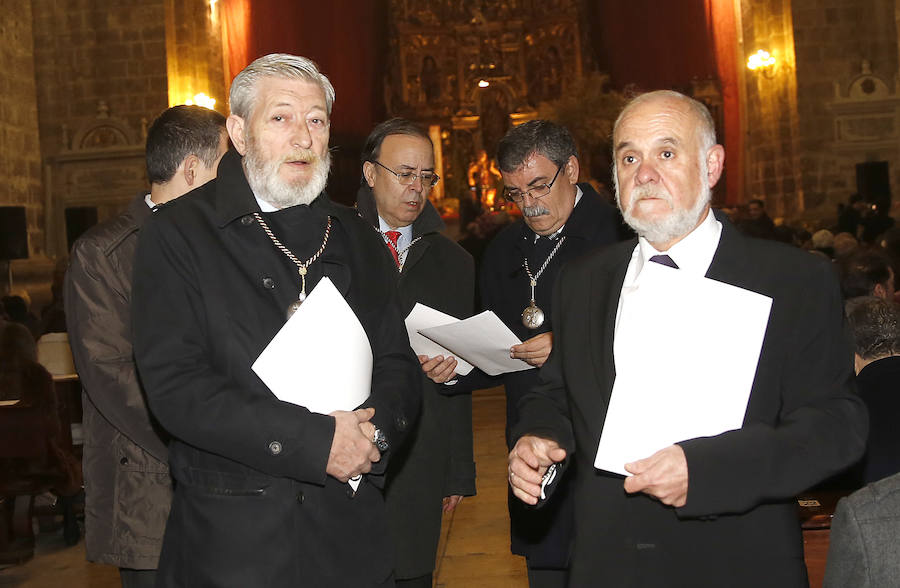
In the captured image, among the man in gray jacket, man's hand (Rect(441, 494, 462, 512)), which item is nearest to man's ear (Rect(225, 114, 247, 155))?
the man in gray jacket

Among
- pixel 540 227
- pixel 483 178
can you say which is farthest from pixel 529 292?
pixel 483 178

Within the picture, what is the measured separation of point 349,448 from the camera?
211cm

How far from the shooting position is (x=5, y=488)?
18.2ft

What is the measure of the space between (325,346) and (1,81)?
37.2ft

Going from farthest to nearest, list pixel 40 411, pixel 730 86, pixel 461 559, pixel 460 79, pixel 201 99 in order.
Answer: pixel 460 79, pixel 730 86, pixel 201 99, pixel 40 411, pixel 461 559

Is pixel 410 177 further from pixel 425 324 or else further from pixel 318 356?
pixel 318 356

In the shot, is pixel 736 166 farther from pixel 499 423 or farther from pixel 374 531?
pixel 374 531

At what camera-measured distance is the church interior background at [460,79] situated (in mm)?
14773

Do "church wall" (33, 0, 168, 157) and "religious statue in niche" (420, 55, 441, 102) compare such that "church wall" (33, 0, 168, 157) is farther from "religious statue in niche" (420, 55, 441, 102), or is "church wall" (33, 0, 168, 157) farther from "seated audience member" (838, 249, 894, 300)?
"seated audience member" (838, 249, 894, 300)

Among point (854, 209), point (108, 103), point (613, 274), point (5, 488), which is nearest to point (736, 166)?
point (854, 209)

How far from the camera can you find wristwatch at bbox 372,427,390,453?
7.22ft

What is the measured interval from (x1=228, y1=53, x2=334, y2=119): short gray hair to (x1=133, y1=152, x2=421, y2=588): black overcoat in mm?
152

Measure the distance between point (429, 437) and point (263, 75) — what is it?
157cm

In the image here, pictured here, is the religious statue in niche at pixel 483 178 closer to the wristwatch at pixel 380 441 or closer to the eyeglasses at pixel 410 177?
the eyeglasses at pixel 410 177
